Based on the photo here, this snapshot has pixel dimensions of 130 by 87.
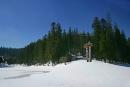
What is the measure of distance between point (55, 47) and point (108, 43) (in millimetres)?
16853

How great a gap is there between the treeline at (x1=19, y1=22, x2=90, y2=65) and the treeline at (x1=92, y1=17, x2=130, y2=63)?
10810 millimetres

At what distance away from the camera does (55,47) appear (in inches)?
2741

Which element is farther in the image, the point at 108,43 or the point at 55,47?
the point at 55,47

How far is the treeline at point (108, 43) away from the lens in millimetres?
59969

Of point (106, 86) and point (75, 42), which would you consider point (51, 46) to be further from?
point (106, 86)

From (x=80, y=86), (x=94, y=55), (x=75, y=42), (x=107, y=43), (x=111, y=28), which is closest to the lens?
(x=80, y=86)

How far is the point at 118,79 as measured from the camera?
2036 centimetres

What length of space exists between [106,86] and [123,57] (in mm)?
54597

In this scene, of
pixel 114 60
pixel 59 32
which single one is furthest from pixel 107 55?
pixel 59 32

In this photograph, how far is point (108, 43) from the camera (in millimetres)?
60000

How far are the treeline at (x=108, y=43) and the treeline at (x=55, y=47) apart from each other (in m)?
10.8

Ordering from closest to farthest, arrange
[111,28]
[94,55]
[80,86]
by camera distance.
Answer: [80,86] → [111,28] → [94,55]

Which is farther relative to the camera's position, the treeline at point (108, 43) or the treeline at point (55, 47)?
the treeline at point (55, 47)

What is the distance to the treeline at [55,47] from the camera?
70.5 metres
